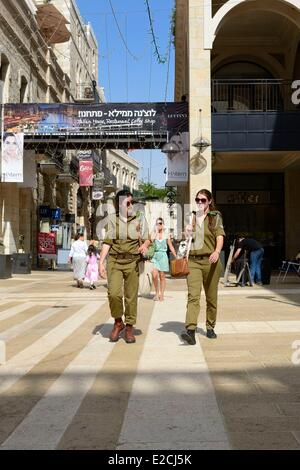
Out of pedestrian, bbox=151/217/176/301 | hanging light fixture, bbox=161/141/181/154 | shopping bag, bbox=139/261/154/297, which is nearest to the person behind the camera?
pedestrian, bbox=151/217/176/301

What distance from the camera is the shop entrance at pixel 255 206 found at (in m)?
24.9

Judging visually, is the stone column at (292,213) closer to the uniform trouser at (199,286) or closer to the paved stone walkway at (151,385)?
A: the paved stone walkway at (151,385)

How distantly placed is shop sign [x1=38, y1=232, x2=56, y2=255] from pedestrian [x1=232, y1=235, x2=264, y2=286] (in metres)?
13.9

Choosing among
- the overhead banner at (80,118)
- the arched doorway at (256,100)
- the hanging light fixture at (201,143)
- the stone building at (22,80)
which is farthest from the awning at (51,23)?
the hanging light fixture at (201,143)

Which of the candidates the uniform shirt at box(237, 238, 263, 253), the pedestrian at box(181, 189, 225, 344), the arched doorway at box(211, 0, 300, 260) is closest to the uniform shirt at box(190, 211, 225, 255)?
the pedestrian at box(181, 189, 225, 344)

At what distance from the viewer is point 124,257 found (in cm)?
682

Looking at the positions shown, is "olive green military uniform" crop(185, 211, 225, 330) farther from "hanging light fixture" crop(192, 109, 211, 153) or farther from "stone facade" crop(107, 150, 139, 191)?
"stone facade" crop(107, 150, 139, 191)

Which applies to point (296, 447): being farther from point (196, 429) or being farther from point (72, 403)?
point (72, 403)

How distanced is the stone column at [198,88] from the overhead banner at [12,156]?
22.5 ft

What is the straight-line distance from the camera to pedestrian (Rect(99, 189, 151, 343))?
267 inches

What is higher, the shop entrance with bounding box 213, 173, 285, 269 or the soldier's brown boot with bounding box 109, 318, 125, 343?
the shop entrance with bounding box 213, 173, 285, 269

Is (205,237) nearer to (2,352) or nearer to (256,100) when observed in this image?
(2,352)

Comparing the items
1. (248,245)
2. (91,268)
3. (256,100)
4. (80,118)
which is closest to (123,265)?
(91,268)
